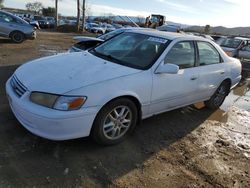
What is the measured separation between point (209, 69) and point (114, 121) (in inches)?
98.1

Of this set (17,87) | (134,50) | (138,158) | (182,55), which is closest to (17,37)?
(134,50)

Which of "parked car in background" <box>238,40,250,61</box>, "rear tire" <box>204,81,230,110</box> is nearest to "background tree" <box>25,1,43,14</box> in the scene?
"parked car in background" <box>238,40,250,61</box>

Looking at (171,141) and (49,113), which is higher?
(49,113)

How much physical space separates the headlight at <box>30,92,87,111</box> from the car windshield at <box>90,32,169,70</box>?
118 cm

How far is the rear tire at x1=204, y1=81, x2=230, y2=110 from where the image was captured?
6081 millimetres

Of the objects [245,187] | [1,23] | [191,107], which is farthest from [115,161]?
[1,23]

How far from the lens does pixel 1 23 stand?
13.2 metres

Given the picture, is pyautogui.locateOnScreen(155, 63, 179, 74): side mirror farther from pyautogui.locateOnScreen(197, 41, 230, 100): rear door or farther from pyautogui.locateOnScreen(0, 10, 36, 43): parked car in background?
pyautogui.locateOnScreen(0, 10, 36, 43): parked car in background

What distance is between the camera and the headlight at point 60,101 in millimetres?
3361

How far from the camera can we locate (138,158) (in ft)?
12.4

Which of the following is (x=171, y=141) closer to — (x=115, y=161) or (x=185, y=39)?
(x=115, y=161)

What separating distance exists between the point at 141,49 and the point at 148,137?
1.46 metres

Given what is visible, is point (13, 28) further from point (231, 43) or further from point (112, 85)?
point (231, 43)

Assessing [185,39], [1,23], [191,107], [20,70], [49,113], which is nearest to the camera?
[49,113]
